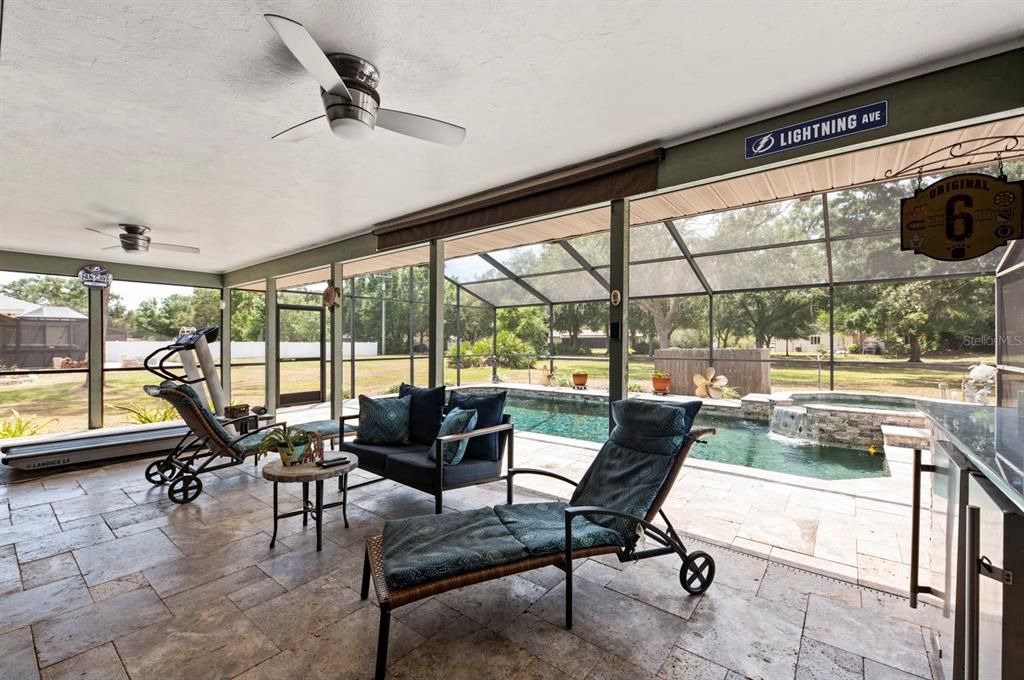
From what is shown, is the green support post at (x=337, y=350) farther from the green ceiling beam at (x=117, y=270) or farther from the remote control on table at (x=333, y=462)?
the green ceiling beam at (x=117, y=270)

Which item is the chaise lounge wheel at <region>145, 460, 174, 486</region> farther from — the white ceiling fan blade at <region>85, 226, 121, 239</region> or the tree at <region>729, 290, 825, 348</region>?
the tree at <region>729, 290, 825, 348</region>

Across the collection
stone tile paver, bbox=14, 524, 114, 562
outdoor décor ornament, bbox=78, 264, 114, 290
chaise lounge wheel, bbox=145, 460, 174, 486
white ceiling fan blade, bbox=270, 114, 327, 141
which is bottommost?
stone tile paver, bbox=14, 524, 114, 562

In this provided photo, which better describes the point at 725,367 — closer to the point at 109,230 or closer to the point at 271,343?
the point at 271,343

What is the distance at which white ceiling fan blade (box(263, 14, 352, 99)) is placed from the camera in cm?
160

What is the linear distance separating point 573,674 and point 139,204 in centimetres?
532

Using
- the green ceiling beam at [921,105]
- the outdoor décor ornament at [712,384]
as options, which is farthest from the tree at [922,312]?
the green ceiling beam at [921,105]

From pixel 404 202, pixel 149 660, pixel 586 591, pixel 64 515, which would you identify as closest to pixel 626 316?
pixel 586 591

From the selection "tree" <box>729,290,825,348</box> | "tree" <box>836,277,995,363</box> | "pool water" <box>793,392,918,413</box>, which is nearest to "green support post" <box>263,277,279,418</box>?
"pool water" <box>793,392,918,413</box>

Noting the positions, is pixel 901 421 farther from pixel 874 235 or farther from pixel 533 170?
pixel 533 170

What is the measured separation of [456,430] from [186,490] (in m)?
2.38

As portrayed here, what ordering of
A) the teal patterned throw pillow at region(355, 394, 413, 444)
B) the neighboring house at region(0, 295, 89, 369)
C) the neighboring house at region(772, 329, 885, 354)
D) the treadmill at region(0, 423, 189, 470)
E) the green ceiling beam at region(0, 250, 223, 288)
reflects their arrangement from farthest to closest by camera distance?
the neighboring house at region(772, 329, 885, 354)
the neighboring house at region(0, 295, 89, 369)
the green ceiling beam at region(0, 250, 223, 288)
the treadmill at region(0, 423, 189, 470)
the teal patterned throw pillow at region(355, 394, 413, 444)

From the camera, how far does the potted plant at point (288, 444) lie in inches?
119

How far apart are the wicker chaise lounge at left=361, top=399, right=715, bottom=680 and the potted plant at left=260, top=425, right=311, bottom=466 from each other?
105cm

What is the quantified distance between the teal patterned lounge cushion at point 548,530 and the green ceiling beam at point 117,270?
8.12m
